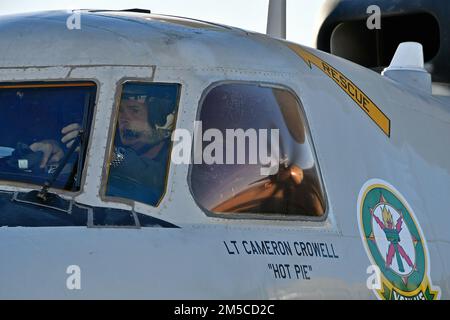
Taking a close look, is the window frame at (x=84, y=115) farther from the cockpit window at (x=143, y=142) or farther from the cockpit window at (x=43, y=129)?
the cockpit window at (x=143, y=142)

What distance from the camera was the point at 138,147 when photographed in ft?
19.0

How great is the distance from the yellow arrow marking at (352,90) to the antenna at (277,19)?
16.8 feet

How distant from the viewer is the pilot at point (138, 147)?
5633 millimetres

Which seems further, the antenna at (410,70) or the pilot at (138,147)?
the antenna at (410,70)

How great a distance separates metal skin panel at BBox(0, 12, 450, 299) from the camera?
506 cm

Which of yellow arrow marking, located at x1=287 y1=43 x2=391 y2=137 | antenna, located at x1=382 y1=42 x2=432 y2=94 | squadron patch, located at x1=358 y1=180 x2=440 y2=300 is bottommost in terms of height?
squadron patch, located at x1=358 y1=180 x2=440 y2=300

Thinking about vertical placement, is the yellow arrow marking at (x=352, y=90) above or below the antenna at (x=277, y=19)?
below

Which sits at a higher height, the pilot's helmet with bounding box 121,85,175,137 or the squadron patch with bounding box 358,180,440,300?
the pilot's helmet with bounding box 121,85,175,137

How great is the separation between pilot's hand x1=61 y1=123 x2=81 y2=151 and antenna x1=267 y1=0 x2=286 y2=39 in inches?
256

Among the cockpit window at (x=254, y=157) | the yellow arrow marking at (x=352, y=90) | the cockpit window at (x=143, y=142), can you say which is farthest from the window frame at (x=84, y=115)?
the yellow arrow marking at (x=352, y=90)

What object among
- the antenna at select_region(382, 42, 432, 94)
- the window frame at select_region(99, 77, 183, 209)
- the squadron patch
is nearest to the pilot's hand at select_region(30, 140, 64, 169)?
the window frame at select_region(99, 77, 183, 209)

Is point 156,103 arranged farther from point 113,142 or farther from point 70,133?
point 70,133

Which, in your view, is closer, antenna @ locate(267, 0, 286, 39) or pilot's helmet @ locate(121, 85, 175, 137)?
pilot's helmet @ locate(121, 85, 175, 137)

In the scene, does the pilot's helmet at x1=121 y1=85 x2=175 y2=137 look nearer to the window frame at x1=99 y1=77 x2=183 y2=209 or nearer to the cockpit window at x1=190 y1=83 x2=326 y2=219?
the window frame at x1=99 y1=77 x2=183 y2=209
